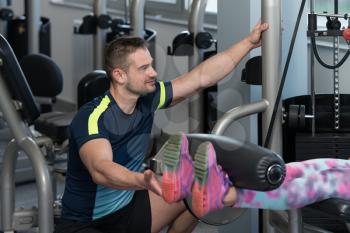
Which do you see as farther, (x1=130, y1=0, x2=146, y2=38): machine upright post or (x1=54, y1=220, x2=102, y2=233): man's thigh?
(x1=130, y1=0, x2=146, y2=38): machine upright post

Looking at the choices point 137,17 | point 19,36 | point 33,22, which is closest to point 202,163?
point 137,17

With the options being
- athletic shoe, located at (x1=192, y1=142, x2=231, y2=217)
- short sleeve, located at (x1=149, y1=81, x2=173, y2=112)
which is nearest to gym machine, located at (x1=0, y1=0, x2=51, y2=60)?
short sleeve, located at (x1=149, y1=81, x2=173, y2=112)

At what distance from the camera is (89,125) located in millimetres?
2180

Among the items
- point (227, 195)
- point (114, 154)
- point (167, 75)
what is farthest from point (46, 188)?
point (167, 75)

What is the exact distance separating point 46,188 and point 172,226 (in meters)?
0.51

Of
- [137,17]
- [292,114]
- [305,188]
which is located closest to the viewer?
[305,188]

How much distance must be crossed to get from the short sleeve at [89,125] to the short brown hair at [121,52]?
0.14 meters

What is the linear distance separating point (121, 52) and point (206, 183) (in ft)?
2.78

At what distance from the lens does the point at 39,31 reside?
5305 mm

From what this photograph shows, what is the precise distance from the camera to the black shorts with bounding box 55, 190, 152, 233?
232 centimetres

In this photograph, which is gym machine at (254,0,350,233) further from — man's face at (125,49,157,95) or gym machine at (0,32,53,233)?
gym machine at (0,32,53,233)

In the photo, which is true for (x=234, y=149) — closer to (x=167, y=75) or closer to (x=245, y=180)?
(x=245, y=180)

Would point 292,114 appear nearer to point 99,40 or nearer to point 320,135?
point 320,135

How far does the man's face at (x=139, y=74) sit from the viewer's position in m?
2.31
